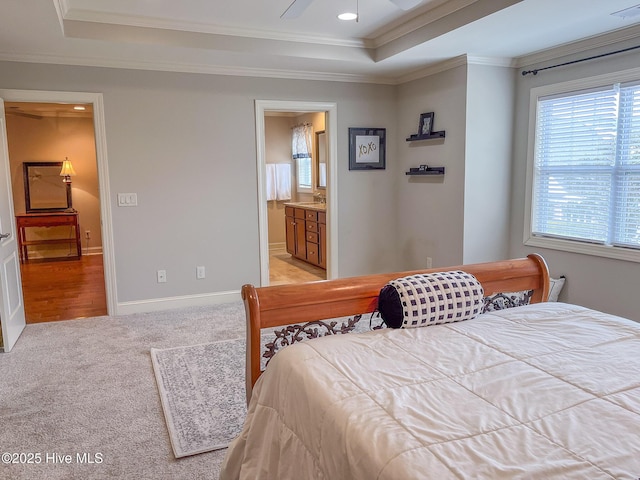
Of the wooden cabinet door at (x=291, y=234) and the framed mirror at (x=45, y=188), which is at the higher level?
the framed mirror at (x=45, y=188)

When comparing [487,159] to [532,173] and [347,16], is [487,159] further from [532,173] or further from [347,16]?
[347,16]

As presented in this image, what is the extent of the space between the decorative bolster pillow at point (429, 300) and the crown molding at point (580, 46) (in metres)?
2.60

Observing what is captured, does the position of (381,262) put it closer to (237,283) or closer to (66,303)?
(237,283)

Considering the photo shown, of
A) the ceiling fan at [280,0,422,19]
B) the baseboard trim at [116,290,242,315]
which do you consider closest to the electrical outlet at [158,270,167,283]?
the baseboard trim at [116,290,242,315]

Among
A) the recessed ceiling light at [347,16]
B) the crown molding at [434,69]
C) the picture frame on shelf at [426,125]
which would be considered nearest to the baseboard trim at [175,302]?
the picture frame on shelf at [426,125]

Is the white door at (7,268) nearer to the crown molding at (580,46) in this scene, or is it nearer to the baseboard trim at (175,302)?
the baseboard trim at (175,302)

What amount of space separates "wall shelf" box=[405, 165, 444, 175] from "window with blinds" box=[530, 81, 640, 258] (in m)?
0.84

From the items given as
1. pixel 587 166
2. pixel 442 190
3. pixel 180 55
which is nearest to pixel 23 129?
pixel 180 55

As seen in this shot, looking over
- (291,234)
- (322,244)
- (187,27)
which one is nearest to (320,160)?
(291,234)

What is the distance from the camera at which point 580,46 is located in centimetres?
374

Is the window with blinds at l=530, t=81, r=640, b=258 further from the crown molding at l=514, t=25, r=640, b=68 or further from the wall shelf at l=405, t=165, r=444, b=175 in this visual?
the wall shelf at l=405, t=165, r=444, b=175

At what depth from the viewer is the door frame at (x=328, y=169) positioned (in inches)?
188

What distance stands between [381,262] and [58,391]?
3.51 metres

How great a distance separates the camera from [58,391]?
9.52 feet
